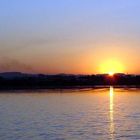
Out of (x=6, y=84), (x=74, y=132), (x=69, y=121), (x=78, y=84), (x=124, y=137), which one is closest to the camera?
(x=124, y=137)

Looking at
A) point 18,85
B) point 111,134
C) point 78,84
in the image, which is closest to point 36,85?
point 18,85

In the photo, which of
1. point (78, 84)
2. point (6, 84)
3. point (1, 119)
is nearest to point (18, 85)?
point (6, 84)

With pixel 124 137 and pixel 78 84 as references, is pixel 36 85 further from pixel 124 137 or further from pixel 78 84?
pixel 124 137


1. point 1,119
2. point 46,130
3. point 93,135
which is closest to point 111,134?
point 93,135

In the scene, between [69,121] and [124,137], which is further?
[69,121]

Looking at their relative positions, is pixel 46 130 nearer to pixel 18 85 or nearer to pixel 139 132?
pixel 139 132

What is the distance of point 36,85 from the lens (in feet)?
578

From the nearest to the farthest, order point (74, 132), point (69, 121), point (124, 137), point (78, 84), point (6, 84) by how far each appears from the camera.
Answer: point (124, 137) < point (74, 132) < point (69, 121) < point (6, 84) < point (78, 84)

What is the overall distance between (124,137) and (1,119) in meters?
15.4

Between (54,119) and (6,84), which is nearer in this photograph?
(54,119)

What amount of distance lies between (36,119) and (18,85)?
12884 cm

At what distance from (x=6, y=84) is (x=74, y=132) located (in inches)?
5444

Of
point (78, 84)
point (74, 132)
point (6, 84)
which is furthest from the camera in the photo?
point (78, 84)

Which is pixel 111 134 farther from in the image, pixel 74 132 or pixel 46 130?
pixel 46 130
